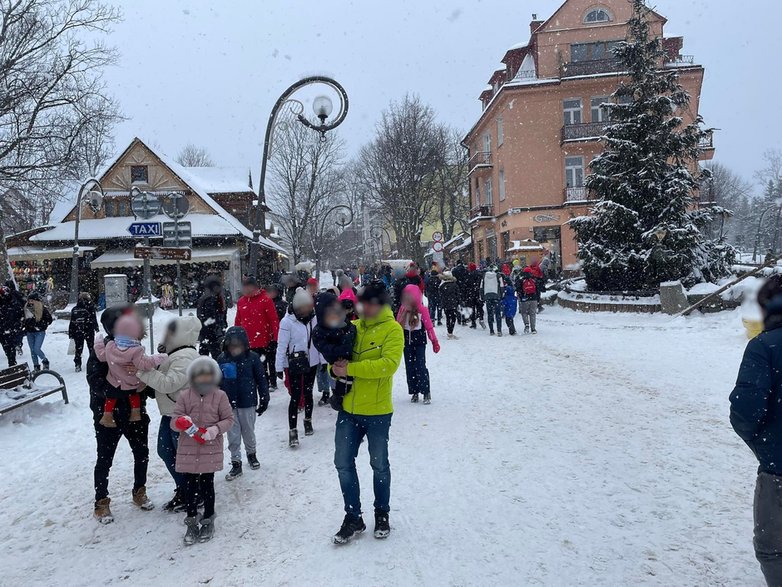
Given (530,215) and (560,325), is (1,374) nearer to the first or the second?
(560,325)

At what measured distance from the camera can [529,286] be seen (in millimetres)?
14180

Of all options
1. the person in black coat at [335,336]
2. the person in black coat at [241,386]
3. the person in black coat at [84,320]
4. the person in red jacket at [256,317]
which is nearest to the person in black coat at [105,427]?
the person in black coat at [241,386]

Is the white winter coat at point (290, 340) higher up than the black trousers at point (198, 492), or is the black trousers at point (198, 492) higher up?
the white winter coat at point (290, 340)

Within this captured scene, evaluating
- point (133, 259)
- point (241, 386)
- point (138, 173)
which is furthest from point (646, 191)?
point (138, 173)

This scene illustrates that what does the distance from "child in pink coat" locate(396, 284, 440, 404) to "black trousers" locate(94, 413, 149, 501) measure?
12.9 ft

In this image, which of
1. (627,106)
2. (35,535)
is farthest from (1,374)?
(627,106)

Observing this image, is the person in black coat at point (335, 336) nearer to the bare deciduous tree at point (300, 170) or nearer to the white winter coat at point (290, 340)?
the white winter coat at point (290, 340)

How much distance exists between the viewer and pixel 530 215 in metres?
33.0

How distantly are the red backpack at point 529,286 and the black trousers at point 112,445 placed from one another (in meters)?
10.7

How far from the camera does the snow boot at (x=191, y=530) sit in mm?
4340

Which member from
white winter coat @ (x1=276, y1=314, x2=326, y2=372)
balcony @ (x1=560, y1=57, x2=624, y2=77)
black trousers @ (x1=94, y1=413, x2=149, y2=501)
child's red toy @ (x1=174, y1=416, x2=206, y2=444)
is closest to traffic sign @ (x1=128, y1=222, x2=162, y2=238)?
white winter coat @ (x1=276, y1=314, x2=326, y2=372)

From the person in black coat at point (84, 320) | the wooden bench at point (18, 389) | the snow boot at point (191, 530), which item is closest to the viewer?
the snow boot at point (191, 530)

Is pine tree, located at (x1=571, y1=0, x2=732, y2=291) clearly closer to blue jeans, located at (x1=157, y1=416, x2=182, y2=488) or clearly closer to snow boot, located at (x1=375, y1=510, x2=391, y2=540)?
snow boot, located at (x1=375, y1=510, x2=391, y2=540)

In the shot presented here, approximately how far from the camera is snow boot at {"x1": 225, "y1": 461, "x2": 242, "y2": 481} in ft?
18.6
